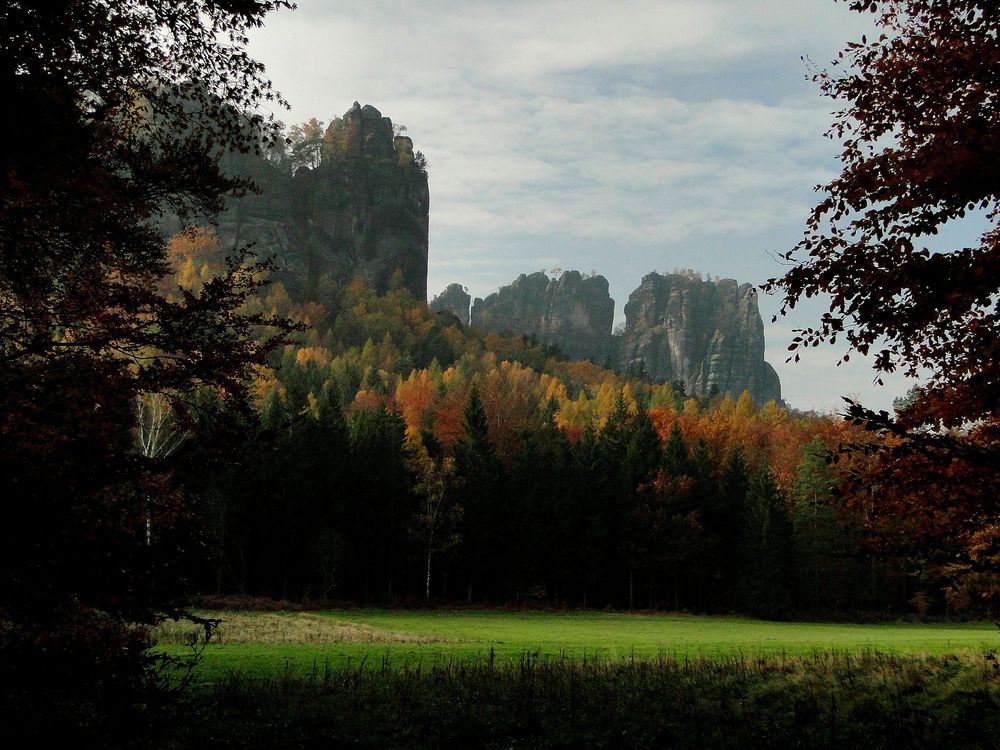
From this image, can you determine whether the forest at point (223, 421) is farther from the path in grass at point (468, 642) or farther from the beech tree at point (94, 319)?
the path in grass at point (468, 642)

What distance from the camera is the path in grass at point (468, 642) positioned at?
17.9m

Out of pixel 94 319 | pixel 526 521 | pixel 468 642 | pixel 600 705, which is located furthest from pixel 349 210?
pixel 94 319

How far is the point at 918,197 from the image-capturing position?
23.5ft

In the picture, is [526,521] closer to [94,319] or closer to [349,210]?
[94,319]

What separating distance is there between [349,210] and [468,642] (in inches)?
6197

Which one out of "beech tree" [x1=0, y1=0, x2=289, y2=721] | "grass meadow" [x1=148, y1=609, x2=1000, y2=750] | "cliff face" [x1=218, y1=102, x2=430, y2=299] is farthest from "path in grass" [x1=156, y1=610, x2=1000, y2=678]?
"cliff face" [x1=218, y1=102, x2=430, y2=299]

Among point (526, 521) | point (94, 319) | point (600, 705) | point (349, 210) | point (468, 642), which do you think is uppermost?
point (349, 210)

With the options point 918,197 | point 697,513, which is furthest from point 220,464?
point 697,513

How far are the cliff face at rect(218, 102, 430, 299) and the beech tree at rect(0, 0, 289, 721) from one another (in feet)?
492

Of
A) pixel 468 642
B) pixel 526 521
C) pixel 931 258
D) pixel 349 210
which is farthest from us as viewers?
pixel 349 210

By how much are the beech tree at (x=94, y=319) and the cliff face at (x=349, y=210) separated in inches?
5905

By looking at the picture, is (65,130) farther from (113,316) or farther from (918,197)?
(918,197)

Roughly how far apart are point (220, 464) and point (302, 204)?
17244 cm

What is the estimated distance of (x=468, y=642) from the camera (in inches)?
966
